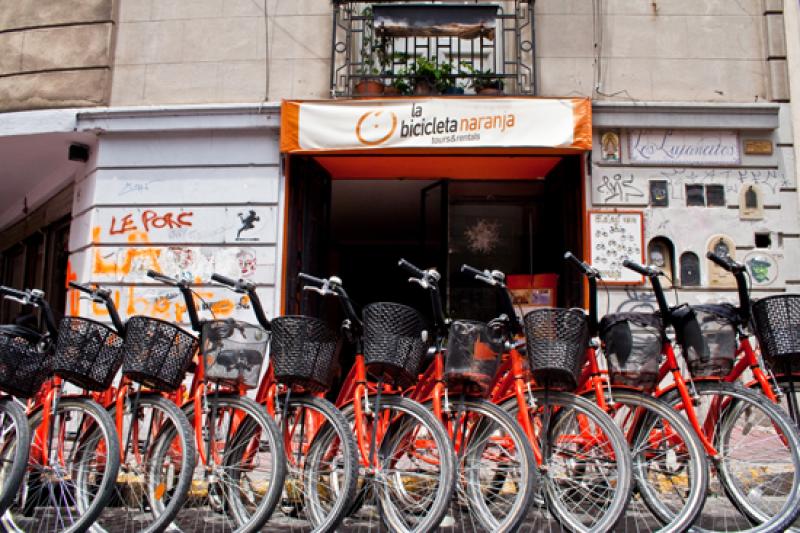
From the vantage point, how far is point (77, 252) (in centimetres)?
804

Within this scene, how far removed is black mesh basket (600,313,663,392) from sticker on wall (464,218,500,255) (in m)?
4.42

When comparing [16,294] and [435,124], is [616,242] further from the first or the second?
[16,294]

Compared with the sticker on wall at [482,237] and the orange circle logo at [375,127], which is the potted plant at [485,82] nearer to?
the orange circle logo at [375,127]

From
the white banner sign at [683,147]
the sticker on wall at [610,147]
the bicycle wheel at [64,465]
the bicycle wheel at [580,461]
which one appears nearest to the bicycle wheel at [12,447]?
the bicycle wheel at [64,465]

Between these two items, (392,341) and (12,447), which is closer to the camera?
(392,341)

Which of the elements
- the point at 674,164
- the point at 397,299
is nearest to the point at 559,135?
the point at 674,164

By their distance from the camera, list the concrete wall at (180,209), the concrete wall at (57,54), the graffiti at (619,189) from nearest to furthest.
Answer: the graffiti at (619,189) < the concrete wall at (180,209) < the concrete wall at (57,54)

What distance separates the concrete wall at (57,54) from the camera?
8094 millimetres

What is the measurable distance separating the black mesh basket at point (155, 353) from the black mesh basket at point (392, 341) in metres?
1.11

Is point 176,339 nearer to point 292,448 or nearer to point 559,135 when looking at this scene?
point 292,448

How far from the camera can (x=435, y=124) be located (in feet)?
24.2

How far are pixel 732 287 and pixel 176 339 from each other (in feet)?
17.2

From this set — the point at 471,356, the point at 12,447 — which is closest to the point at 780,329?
the point at 471,356

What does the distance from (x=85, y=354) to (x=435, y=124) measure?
412cm
